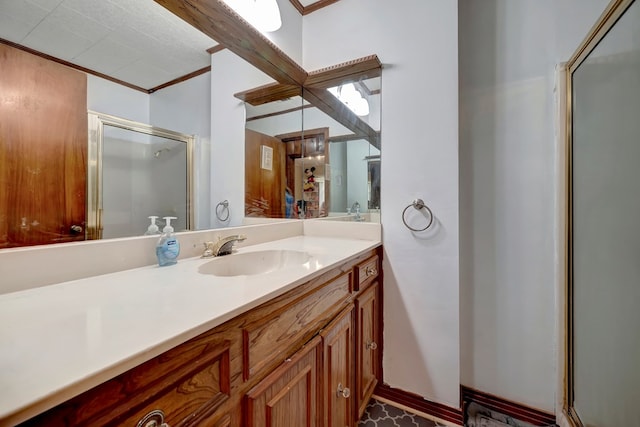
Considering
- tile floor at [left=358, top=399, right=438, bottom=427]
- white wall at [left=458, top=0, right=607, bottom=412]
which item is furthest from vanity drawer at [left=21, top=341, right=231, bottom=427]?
white wall at [left=458, top=0, right=607, bottom=412]

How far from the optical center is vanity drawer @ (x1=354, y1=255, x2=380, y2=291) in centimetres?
115

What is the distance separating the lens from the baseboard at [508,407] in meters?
1.27

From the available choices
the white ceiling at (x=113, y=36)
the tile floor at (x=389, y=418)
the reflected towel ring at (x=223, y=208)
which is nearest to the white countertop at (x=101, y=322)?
the reflected towel ring at (x=223, y=208)

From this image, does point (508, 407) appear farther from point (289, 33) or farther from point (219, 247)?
point (289, 33)

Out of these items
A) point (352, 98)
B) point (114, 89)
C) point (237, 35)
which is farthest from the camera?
point (352, 98)

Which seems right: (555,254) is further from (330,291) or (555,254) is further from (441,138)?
(330,291)

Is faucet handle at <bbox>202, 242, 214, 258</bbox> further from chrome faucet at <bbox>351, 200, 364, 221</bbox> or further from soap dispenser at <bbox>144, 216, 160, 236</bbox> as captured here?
chrome faucet at <bbox>351, 200, 364, 221</bbox>

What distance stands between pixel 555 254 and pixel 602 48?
33.2 inches

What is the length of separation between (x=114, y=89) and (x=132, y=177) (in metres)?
0.27

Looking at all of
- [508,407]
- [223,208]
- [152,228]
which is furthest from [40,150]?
[508,407]

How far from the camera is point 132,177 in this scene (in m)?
0.86

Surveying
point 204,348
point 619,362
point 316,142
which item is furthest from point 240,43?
point 619,362

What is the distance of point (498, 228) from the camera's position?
134 centimetres

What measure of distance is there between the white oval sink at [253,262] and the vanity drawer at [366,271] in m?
0.24
